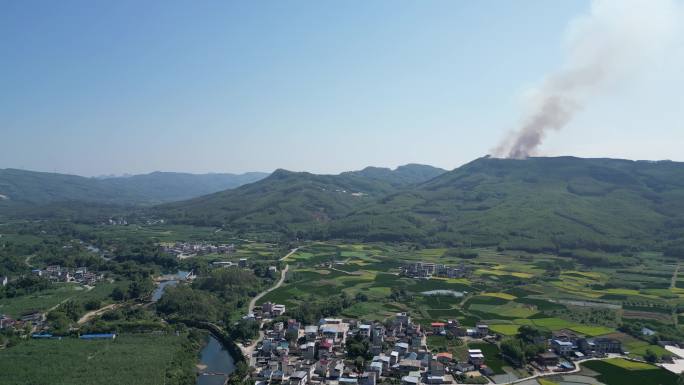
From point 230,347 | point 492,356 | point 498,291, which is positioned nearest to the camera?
point 492,356

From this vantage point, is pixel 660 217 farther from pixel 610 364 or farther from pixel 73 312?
pixel 73 312

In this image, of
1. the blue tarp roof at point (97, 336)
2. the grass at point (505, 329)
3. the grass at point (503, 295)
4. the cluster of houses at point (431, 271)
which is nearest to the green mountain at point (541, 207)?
the cluster of houses at point (431, 271)

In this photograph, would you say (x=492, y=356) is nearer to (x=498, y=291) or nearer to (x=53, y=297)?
(x=498, y=291)

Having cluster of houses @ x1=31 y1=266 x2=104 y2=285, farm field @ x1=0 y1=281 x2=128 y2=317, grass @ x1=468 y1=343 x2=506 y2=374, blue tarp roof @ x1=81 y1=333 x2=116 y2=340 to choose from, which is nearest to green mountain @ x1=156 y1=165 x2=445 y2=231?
cluster of houses @ x1=31 y1=266 x2=104 y2=285

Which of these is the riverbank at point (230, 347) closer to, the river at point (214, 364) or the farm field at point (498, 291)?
the river at point (214, 364)

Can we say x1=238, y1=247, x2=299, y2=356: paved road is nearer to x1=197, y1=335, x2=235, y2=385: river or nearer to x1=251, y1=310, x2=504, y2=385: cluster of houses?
x1=251, y1=310, x2=504, y2=385: cluster of houses

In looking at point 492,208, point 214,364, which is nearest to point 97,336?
point 214,364
